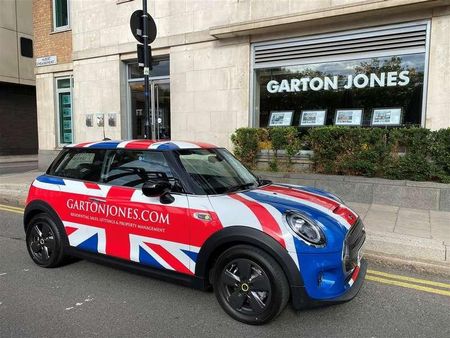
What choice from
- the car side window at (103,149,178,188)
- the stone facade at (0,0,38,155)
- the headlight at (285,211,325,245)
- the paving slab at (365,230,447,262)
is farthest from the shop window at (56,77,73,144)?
the headlight at (285,211,325,245)

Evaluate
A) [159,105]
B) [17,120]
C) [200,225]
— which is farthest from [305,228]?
[17,120]

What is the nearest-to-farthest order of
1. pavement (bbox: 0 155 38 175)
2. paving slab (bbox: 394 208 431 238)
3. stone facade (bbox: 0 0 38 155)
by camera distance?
paving slab (bbox: 394 208 431 238) → pavement (bbox: 0 155 38 175) → stone facade (bbox: 0 0 38 155)

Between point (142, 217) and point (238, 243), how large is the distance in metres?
1.04

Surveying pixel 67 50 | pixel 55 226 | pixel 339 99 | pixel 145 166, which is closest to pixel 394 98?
pixel 339 99

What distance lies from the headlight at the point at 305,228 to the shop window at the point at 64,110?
12.6m

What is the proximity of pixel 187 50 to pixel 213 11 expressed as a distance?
49.4 inches

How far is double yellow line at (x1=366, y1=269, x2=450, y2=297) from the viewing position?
4.04m

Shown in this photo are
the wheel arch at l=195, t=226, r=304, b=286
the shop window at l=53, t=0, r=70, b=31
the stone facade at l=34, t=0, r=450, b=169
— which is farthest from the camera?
the shop window at l=53, t=0, r=70, b=31

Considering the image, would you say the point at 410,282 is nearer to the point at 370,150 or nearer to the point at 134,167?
the point at 134,167

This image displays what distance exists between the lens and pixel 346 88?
8906 millimetres

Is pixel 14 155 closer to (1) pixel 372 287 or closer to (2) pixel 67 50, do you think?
(2) pixel 67 50

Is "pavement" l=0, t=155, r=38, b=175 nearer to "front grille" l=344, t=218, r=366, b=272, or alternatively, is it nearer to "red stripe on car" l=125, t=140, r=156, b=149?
"red stripe on car" l=125, t=140, r=156, b=149

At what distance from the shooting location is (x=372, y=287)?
4082 millimetres

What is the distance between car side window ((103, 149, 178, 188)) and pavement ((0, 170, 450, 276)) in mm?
2837
